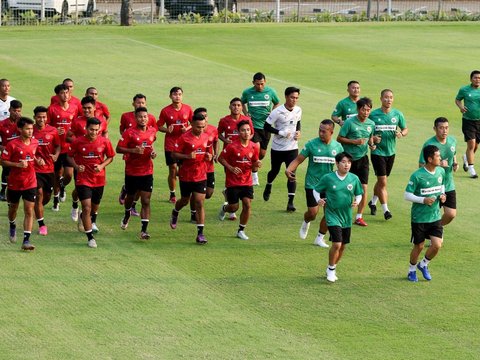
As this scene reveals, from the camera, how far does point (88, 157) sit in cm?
Result: 1788

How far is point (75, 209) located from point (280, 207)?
12.7ft

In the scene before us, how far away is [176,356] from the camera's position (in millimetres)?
13406

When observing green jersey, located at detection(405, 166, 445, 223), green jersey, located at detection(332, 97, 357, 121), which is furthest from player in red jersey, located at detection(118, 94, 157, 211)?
green jersey, located at detection(405, 166, 445, 223)

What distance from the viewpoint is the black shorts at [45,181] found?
1848cm

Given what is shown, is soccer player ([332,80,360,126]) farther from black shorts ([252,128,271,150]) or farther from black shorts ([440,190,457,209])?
black shorts ([440,190,457,209])

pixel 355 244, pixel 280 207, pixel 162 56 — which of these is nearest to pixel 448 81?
pixel 162 56

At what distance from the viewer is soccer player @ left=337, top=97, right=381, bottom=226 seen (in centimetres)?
1929

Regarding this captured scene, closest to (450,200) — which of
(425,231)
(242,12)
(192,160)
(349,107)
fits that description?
(425,231)

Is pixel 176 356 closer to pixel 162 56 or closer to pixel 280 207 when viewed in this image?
pixel 280 207

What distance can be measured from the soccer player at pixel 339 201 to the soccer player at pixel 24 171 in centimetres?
463

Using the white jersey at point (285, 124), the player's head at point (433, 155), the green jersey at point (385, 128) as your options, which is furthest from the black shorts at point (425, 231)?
the white jersey at point (285, 124)

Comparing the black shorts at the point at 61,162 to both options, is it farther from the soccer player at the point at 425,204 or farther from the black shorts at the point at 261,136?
the soccer player at the point at 425,204

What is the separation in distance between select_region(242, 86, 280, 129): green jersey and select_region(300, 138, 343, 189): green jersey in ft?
12.9

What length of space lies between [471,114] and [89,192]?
9509 millimetres
